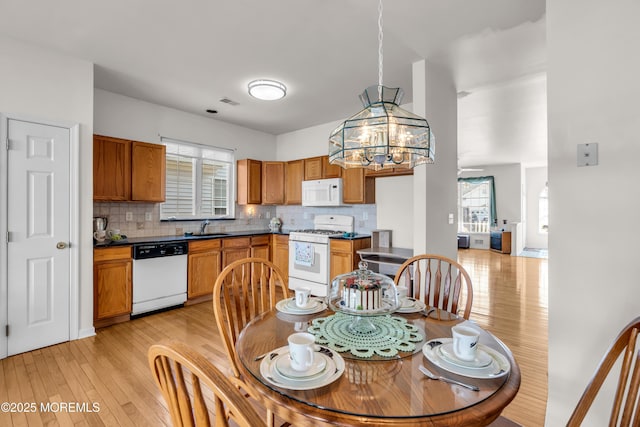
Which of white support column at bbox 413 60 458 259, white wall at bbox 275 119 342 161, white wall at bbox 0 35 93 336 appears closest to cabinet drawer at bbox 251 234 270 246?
white wall at bbox 275 119 342 161

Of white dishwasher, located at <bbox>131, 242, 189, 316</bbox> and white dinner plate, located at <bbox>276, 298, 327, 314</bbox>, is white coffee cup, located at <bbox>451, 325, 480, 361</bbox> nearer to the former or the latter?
white dinner plate, located at <bbox>276, 298, 327, 314</bbox>

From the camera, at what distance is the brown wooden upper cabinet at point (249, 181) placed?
5.02 m

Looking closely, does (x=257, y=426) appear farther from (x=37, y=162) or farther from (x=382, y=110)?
(x=37, y=162)

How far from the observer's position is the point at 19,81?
2.64 meters

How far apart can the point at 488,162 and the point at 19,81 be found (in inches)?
397

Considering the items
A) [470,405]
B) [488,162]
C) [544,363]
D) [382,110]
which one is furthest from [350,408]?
[488,162]

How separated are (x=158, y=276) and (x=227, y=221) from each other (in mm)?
1614

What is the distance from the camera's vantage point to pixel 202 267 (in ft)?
13.4

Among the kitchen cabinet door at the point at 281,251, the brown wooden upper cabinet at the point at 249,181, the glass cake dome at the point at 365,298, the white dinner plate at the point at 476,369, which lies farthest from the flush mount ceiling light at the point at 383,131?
the brown wooden upper cabinet at the point at 249,181

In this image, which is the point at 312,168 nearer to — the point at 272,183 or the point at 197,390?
the point at 272,183

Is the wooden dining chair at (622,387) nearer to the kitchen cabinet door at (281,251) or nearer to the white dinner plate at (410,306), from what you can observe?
the white dinner plate at (410,306)

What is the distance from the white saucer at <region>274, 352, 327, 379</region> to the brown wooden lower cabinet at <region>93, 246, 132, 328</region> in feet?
9.80

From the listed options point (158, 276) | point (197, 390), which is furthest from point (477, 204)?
point (197, 390)

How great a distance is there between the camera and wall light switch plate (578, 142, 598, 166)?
150 cm
